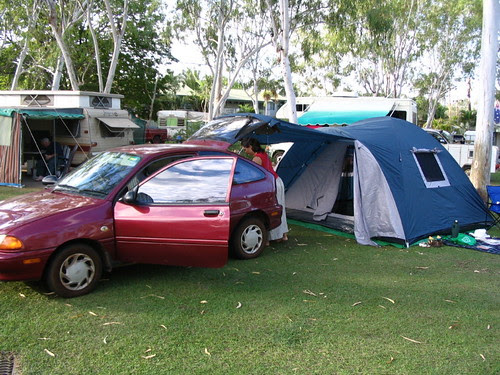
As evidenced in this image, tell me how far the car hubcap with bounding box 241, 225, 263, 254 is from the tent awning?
9.14 meters

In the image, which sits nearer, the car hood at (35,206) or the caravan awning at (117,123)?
the car hood at (35,206)

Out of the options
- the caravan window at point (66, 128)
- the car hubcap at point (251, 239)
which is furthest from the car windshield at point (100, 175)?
the caravan window at point (66, 128)

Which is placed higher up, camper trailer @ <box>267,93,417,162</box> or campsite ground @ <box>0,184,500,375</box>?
camper trailer @ <box>267,93,417,162</box>

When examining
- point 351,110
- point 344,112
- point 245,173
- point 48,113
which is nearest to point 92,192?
point 245,173

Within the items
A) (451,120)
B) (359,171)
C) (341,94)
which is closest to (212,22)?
(341,94)

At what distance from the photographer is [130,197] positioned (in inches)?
189

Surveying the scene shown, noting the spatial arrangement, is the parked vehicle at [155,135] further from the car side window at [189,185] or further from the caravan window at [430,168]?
the car side window at [189,185]

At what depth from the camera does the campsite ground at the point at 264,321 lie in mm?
3586

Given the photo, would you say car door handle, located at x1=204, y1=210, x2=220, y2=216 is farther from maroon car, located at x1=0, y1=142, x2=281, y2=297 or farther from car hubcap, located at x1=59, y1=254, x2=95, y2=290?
car hubcap, located at x1=59, y1=254, x2=95, y2=290

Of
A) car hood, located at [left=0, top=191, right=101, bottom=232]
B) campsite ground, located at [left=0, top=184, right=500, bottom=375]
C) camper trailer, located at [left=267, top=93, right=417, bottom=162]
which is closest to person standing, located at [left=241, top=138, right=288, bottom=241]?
campsite ground, located at [left=0, top=184, right=500, bottom=375]

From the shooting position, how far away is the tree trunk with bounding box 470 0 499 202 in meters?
9.38

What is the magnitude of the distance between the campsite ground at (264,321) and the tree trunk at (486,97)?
13.2 ft

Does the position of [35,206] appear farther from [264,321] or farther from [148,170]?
[264,321]

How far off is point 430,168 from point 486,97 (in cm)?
251
